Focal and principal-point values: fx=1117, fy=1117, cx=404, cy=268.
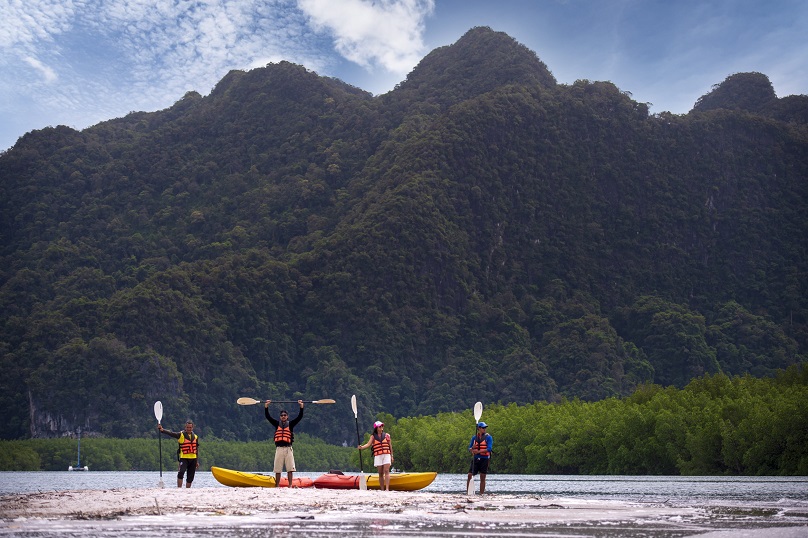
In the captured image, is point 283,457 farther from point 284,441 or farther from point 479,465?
point 479,465

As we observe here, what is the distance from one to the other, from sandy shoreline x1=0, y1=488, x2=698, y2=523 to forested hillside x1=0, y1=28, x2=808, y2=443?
10146cm

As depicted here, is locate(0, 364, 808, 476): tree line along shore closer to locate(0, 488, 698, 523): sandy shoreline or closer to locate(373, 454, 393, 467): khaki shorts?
locate(373, 454, 393, 467): khaki shorts

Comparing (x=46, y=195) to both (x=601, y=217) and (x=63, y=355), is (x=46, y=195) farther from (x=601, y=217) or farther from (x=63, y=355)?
(x=601, y=217)

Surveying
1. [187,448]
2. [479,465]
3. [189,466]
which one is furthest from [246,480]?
[479,465]

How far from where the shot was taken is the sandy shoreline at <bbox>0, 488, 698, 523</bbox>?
73.6 ft

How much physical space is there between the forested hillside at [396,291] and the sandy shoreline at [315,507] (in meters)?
101

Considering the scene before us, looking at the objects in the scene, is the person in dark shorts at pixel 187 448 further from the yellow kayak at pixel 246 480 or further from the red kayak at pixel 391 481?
the red kayak at pixel 391 481

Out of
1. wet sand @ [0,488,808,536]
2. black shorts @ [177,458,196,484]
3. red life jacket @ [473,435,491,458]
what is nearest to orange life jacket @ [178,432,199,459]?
black shorts @ [177,458,196,484]

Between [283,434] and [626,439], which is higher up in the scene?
[626,439]

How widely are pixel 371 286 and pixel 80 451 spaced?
59771 mm

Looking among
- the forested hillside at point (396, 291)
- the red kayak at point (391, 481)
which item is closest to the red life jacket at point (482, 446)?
the red kayak at point (391, 481)

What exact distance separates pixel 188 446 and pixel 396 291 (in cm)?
13065

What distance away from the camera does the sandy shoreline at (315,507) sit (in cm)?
2242

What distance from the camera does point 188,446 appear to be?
109 feet
